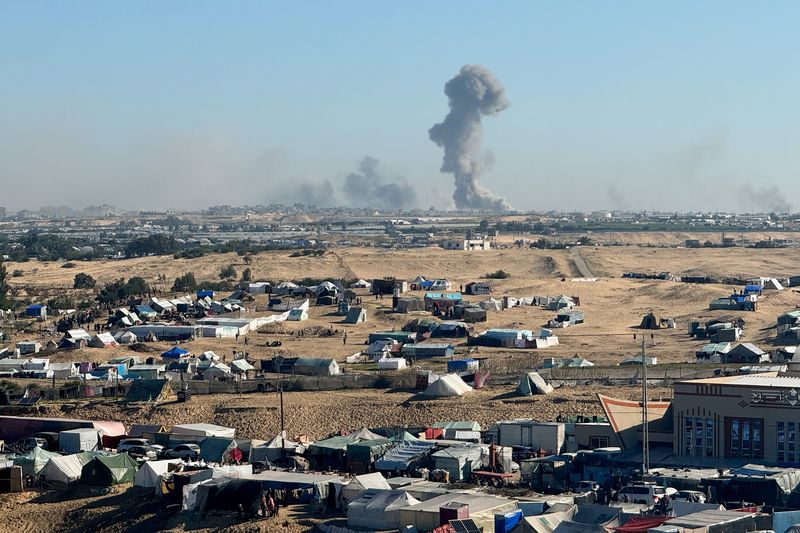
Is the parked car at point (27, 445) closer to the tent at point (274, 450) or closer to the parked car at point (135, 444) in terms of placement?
the parked car at point (135, 444)

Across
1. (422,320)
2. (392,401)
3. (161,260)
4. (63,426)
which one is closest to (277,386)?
(392,401)

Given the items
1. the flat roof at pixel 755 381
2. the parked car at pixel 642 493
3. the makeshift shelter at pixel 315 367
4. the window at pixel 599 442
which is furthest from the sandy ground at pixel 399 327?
the flat roof at pixel 755 381

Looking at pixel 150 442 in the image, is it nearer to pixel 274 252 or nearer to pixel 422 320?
pixel 422 320

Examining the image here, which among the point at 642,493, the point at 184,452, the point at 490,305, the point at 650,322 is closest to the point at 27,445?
the point at 184,452

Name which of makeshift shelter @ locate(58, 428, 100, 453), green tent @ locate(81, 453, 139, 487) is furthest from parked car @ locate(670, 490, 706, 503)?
makeshift shelter @ locate(58, 428, 100, 453)

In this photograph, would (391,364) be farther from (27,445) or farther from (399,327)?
(27,445)

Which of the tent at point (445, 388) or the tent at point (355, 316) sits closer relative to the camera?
the tent at point (445, 388)
